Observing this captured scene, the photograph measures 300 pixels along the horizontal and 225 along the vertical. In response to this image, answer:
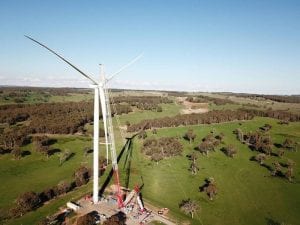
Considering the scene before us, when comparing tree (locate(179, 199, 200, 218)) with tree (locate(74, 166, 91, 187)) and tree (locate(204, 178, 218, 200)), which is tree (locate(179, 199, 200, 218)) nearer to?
tree (locate(204, 178, 218, 200))

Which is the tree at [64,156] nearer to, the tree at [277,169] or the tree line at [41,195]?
the tree line at [41,195]

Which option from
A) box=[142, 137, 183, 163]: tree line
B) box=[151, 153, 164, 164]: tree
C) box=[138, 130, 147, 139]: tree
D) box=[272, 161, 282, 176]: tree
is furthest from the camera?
box=[138, 130, 147, 139]: tree

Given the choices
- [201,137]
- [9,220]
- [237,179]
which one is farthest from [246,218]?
[201,137]

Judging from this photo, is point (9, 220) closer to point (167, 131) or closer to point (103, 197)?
point (103, 197)

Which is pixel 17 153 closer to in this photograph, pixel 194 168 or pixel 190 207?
pixel 194 168

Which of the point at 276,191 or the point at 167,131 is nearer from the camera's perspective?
the point at 276,191

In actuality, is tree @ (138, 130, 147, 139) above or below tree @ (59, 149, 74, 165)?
above

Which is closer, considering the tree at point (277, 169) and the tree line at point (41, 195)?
the tree line at point (41, 195)

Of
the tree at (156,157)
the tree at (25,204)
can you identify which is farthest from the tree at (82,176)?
Answer: the tree at (156,157)

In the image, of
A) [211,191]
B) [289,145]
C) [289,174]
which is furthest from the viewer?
[289,145]

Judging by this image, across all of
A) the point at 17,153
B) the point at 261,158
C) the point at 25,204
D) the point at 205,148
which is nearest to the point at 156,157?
the point at 205,148

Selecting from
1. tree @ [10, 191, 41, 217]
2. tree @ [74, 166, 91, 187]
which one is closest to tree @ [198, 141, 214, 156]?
tree @ [74, 166, 91, 187]
